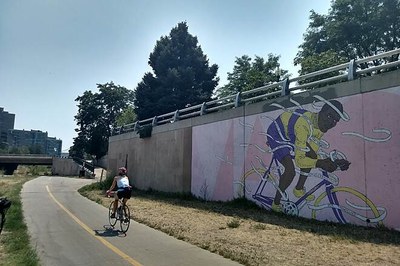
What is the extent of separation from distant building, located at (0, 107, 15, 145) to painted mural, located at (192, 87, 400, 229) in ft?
446

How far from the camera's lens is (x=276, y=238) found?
28.9 feet

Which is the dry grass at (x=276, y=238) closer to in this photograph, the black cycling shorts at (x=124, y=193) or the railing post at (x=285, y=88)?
the black cycling shorts at (x=124, y=193)

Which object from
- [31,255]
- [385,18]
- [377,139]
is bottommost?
[31,255]

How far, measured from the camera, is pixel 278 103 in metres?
13.9

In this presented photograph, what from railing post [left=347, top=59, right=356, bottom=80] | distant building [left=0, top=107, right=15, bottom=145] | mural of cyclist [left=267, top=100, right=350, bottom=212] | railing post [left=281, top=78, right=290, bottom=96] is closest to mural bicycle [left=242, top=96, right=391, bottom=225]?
mural of cyclist [left=267, top=100, right=350, bottom=212]

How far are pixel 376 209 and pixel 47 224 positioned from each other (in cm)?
976

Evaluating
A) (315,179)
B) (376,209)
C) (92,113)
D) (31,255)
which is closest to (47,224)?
(31,255)

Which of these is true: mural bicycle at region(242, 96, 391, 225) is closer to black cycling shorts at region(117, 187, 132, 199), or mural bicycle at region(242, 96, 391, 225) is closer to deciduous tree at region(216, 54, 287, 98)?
black cycling shorts at region(117, 187, 132, 199)

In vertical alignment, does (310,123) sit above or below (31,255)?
above

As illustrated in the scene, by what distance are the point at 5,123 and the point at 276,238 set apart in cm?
15603

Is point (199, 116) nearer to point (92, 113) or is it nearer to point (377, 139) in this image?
point (377, 139)

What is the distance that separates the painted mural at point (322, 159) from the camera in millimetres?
9969

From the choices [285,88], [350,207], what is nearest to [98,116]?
[285,88]

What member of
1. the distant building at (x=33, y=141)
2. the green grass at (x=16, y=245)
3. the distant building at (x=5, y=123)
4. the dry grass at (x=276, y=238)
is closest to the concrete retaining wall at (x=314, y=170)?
the dry grass at (x=276, y=238)
